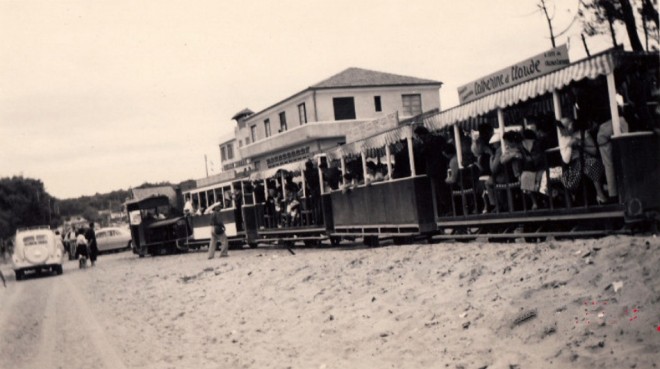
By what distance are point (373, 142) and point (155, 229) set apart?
60.8 feet

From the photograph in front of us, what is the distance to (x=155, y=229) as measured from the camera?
30.8m

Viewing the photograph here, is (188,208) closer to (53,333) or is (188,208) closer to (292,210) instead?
(292,210)

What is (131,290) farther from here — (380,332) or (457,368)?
(457,368)

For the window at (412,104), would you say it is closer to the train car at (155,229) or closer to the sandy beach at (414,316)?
the train car at (155,229)

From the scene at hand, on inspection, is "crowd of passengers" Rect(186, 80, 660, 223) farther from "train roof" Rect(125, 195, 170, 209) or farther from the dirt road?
"train roof" Rect(125, 195, 170, 209)

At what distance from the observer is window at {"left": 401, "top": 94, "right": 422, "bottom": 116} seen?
47219mm

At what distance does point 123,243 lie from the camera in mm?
41250

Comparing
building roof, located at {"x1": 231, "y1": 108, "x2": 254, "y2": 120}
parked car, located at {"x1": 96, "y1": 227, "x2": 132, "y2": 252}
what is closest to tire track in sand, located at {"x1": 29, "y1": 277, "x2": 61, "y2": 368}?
parked car, located at {"x1": 96, "y1": 227, "x2": 132, "y2": 252}

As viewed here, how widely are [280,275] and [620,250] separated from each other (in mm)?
7013

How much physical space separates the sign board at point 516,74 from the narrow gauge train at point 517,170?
142mm

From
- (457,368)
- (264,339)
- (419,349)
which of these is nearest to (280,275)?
(264,339)

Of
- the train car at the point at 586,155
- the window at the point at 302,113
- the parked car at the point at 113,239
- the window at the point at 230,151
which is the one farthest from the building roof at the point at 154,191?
the window at the point at 230,151

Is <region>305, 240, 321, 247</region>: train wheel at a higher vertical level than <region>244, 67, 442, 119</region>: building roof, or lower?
lower

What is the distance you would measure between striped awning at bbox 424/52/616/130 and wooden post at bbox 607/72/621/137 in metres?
0.12
